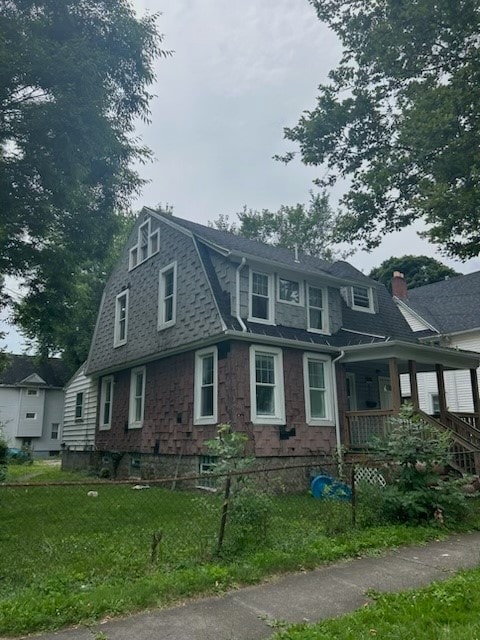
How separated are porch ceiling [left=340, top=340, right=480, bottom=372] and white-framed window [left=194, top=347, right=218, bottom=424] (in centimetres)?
360

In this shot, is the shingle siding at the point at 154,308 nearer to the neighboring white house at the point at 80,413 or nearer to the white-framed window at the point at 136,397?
the white-framed window at the point at 136,397

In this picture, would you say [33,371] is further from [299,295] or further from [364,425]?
[364,425]

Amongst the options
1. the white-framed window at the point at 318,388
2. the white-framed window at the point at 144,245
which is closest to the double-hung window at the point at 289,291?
the white-framed window at the point at 318,388

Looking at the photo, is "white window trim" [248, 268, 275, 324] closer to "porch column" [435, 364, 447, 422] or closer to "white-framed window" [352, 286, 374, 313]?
"white-framed window" [352, 286, 374, 313]

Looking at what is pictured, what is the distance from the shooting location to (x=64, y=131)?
9781 millimetres

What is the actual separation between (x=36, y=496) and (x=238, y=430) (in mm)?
4752

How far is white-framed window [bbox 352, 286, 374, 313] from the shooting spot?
49.7ft

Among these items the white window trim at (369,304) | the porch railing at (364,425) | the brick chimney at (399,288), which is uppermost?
the brick chimney at (399,288)

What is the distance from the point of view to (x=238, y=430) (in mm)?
10648

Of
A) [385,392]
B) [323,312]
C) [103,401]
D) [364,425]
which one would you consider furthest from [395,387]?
[103,401]

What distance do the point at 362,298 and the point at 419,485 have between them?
355 inches

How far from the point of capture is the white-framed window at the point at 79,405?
61.6 ft

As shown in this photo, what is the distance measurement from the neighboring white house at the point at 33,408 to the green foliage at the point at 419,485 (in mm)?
27270

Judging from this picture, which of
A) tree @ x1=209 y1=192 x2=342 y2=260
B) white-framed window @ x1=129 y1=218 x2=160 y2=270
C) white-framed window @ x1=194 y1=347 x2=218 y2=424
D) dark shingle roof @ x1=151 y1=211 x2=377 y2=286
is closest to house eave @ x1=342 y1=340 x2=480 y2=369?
dark shingle roof @ x1=151 y1=211 x2=377 y2=286
